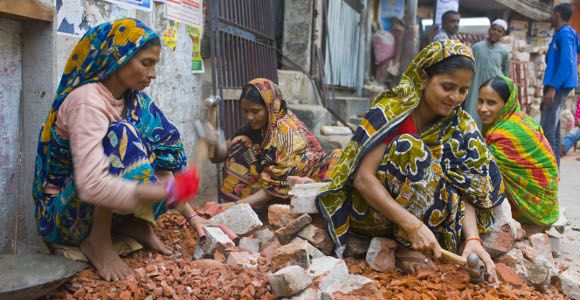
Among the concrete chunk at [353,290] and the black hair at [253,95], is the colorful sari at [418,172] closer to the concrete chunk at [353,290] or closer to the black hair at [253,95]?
the concrete chunk at [353,290]

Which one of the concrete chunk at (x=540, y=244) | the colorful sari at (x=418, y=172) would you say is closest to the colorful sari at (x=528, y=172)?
the concrete chunk at (x=540, y=244)

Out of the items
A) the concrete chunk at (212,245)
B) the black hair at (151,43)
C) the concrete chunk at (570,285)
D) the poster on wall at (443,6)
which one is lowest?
the concrete chunk at (570,285)

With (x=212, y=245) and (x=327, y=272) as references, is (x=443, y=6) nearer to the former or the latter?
(x=212, y=245)

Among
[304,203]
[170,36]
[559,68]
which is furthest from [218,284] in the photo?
[559,68]

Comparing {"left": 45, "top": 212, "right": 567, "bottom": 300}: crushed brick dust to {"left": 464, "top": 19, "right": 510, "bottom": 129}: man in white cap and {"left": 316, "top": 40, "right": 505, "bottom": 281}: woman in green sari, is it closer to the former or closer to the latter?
{"left": 316, "top": 40, "right": 505, "bottom": 281}: woman in green sari

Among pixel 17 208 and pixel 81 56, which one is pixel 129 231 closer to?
pixel 17 208

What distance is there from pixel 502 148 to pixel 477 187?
41.0 inches

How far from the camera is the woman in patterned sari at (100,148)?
194cm

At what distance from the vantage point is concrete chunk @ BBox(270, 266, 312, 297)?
2.00 m

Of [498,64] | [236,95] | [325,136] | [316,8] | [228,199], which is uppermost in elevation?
[316,8]

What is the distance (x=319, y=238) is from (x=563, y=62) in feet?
15.4

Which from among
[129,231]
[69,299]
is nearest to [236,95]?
[129,231]

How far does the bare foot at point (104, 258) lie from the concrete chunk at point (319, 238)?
910 mm

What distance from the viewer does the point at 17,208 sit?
2.64 meters
